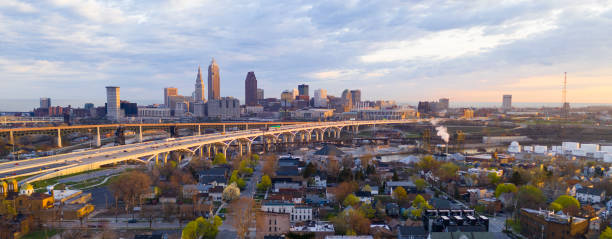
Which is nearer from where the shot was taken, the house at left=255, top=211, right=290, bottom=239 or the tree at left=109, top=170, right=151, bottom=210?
the house at left=255, top=211, right=290, bottom=239

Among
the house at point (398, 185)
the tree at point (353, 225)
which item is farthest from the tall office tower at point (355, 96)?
the tree at point (353, 225)

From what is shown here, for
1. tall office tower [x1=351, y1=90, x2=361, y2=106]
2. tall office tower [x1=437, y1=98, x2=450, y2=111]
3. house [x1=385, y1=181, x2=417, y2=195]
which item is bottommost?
house [x1=385, y1=181, x2=417, y2=195]

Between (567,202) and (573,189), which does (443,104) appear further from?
(567,202)

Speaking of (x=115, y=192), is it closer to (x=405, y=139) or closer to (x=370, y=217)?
(x=370, y=217)

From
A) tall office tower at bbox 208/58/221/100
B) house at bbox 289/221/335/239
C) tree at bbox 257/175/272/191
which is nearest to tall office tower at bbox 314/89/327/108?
tall office tower at bbox 208/58/221/100

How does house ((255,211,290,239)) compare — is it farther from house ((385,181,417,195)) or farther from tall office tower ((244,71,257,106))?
tall office tower ((244,71,257,106))

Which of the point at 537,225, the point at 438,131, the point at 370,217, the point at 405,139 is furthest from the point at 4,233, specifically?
the point at 438,131

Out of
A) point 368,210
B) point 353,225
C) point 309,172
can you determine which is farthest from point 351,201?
point 309,172

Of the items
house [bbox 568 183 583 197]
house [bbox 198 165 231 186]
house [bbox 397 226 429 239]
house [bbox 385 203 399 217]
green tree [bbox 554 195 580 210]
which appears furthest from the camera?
house [bbox 198 165 231 186]
